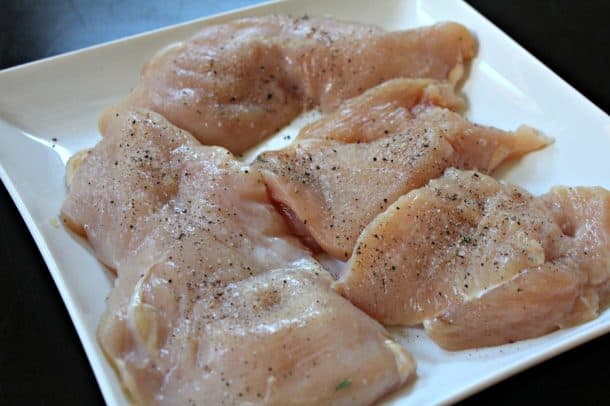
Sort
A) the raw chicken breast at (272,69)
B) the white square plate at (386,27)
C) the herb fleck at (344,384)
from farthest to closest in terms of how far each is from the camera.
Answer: the raw chicken breast at (272,69) → the white square plate at (386,27) → the herb fleck at (344,384)

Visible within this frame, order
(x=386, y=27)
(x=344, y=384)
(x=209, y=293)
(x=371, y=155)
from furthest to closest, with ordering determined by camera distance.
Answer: (x=386, y=27) → (x=371, y=155) → (x=209, y=293) → (x=344, y=384)

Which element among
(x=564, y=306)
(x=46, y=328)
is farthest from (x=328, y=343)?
(x=46, y=328)

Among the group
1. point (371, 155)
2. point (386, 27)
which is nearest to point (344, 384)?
point (371, 155)

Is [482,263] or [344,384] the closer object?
[344,384]

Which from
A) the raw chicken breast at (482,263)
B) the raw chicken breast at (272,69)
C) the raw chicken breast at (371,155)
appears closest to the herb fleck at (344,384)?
the raw chicken breast at (482,263)

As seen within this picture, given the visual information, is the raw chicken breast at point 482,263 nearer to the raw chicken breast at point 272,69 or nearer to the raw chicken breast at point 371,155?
the raw chicken breast at point 371,155

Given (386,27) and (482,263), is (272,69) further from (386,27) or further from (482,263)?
(482,263)

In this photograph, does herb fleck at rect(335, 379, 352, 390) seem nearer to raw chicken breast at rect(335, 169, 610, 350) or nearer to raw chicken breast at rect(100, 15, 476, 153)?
raw chicken breast at rect(335, 169, 610, 350)
